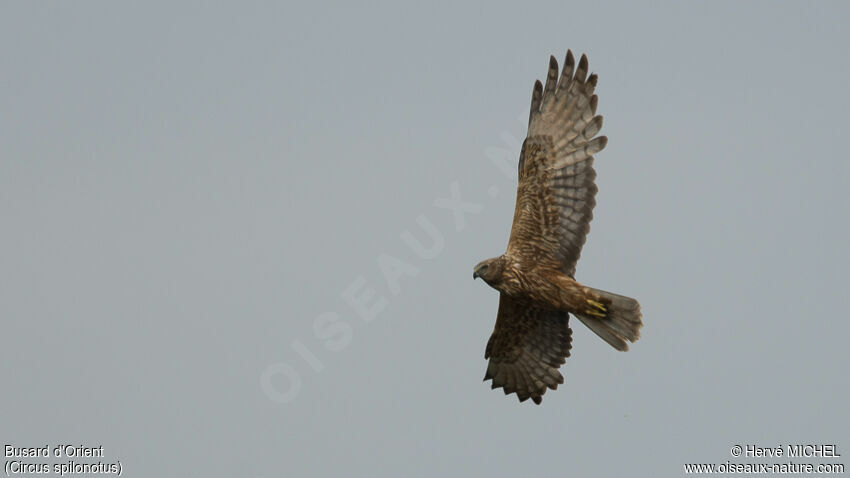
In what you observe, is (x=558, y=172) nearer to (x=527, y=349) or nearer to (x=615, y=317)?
(x=615, y=317)

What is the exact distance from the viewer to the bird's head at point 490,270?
606 inches

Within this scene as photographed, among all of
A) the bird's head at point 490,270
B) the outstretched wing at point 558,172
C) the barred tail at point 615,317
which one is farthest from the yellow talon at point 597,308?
the bird's head at point 490,270

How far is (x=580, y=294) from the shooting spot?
1516cm

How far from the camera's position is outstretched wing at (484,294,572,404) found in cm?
1650

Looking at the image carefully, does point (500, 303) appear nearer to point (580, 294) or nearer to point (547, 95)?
point (580, 294)

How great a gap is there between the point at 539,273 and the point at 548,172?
1.25 m

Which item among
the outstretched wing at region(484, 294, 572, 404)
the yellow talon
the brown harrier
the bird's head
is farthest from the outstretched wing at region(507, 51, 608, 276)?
the outstretched wing at region(484, 294, 572, 404)

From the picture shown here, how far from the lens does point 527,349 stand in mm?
16891

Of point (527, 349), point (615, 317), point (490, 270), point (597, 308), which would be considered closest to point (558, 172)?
point (490, 270)

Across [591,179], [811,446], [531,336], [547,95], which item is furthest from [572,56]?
[811,446]

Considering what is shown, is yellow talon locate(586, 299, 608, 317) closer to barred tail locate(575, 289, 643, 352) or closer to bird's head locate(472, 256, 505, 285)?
barred tail locate(575, 289, 643, 352)

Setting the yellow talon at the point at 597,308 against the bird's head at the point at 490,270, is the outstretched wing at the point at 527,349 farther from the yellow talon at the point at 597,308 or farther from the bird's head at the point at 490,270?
the yellow talon at the point at 597,308

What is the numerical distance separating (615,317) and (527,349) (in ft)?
6.73

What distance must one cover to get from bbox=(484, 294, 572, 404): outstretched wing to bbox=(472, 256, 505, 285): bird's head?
2.93 ft
